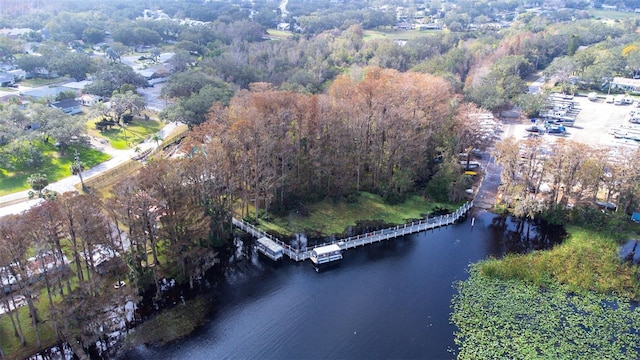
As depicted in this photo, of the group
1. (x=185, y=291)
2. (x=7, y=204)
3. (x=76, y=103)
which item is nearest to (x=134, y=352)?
(x=185, y=291)

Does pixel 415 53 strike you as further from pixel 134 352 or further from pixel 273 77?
pixel 134 352

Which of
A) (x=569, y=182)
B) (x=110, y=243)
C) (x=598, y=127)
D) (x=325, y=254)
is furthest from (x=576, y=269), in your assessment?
(x=598, y=127)

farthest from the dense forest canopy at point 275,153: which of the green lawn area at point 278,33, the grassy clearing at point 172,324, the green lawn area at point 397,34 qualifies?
the green lawn area at point 397,34

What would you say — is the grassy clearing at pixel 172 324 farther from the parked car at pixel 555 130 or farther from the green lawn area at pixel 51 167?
the parked car at pixel 555 130

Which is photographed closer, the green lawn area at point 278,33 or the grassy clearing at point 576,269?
the grassy clearing at point 576,269

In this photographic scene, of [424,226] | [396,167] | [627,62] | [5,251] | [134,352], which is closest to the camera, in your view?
[5,251]

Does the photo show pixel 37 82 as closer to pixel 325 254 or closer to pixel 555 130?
pixel 325 254
